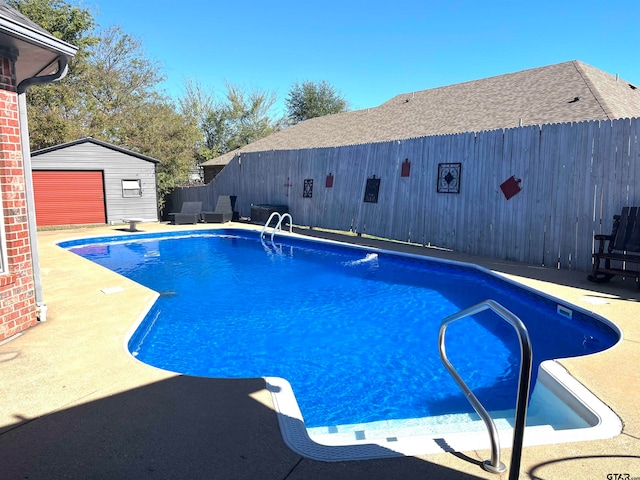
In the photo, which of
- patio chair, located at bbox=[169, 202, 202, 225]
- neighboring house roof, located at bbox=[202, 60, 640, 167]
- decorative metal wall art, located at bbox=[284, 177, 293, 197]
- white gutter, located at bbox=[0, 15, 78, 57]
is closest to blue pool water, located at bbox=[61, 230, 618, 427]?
white gutter, located at bbox=[0, 15, 78, 57]

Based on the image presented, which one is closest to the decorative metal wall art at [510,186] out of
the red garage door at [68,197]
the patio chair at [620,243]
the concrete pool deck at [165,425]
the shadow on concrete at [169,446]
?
the patio chair at [620,243]

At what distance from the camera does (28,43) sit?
12.6ft

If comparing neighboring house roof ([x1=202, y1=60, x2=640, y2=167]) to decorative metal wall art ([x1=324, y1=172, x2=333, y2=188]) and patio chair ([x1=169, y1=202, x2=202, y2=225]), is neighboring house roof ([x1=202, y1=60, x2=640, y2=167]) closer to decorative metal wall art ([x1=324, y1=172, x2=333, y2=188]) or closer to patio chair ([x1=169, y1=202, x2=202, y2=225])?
decorative metal wall art ([x1=324, y1=172, x2=333, y2=188])

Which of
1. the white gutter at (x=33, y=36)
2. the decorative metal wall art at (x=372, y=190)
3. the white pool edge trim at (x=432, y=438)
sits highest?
the white gutter at (x=33, y=36)

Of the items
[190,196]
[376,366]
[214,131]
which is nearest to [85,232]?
[190,196]

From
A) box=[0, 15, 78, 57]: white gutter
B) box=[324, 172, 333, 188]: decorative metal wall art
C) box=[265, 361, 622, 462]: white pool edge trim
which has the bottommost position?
box=[265, 361, 622, 462]: white pool edge trim

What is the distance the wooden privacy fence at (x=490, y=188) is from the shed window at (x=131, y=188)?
25.3ft

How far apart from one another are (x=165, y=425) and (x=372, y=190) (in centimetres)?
1020

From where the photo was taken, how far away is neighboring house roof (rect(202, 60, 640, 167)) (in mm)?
13203

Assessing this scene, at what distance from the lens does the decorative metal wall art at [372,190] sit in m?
12.0

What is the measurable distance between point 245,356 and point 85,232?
11614 mm

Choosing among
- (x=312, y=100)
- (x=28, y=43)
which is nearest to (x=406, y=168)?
(x=28, y=43)

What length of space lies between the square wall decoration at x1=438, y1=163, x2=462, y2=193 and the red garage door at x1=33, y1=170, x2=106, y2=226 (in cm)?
1367

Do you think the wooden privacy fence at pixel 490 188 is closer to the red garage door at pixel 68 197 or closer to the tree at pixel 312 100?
the red garage door at pixel 68 197
